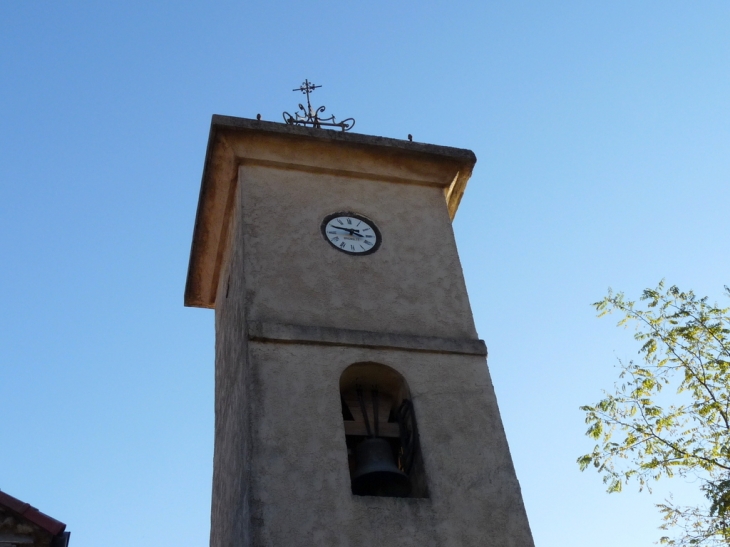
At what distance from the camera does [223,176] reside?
1066 cm

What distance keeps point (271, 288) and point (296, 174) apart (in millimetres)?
1731

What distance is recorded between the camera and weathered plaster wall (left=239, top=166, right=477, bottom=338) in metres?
9.32

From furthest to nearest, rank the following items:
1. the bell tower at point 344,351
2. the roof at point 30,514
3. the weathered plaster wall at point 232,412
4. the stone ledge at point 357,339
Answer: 1. the stone ledge at point 357,339
2. the weathered plaster wall at point 232,412
3. the bell tower at point 344,351
4. the roof at point 30,514

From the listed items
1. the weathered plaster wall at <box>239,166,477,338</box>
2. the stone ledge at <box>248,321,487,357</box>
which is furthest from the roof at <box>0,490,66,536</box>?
the weathered plaster wall at <box>239,166,477,338</box>

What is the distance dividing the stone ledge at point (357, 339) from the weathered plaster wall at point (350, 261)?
0.16 metres

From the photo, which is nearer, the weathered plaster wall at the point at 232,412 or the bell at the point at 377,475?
the weathered plaster wall at the point at 232,412

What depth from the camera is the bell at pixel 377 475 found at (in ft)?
27.2

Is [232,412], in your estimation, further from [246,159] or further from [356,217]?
[246,159]

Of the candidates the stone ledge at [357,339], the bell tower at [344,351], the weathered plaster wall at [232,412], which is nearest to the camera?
the bell tower at [344,351]

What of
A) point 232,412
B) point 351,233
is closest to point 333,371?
point 232,412

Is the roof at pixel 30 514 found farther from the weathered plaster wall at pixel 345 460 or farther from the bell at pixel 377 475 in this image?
the bell at pixel 377 475

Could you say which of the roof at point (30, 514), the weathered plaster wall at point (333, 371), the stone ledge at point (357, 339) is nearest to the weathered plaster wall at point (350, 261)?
the weathered plaster wall at point (333, 371)

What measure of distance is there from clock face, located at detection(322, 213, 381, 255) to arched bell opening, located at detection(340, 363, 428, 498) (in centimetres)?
152

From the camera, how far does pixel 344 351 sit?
891cm
